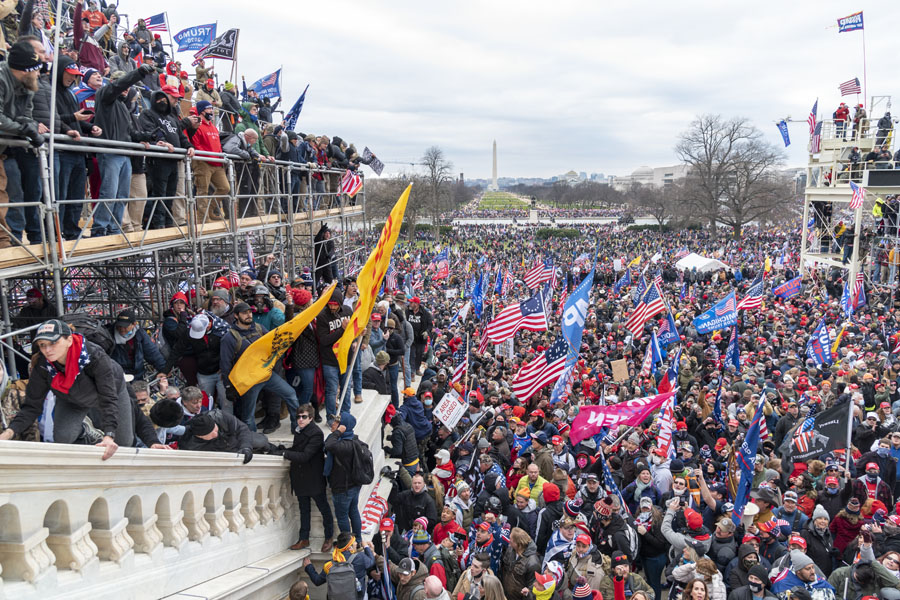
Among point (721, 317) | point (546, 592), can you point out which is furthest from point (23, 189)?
point (721, 317)

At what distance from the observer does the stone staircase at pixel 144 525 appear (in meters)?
3.20

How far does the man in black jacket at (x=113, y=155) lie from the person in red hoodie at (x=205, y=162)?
134 cm

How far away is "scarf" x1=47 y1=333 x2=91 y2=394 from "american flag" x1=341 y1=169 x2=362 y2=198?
11954mm

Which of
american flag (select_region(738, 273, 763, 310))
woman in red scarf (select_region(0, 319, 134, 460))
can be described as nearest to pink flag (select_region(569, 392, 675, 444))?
woman in red scarf (select_region(0, 319, 134, 460))

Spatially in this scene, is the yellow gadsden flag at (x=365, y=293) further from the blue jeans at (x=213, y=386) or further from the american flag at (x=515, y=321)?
the american flag at (x=515, y=321)

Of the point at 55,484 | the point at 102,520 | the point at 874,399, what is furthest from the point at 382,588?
the point at 874,399

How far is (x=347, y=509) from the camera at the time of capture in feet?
20.6

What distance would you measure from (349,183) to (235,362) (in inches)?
399

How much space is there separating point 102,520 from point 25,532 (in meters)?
0.63

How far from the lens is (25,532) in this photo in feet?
10.5

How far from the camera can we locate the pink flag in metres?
8.60

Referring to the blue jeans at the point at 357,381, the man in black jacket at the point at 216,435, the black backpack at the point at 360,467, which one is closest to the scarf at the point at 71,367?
the man in black jacket at the point at 216,435

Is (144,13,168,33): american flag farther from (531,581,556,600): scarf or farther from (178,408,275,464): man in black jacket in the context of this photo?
(531,581,556,600): scarf

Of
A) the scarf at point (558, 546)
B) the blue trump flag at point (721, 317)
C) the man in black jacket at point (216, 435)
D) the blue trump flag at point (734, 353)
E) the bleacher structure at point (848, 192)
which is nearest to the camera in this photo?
the man in black jacket at point (216, 435)
